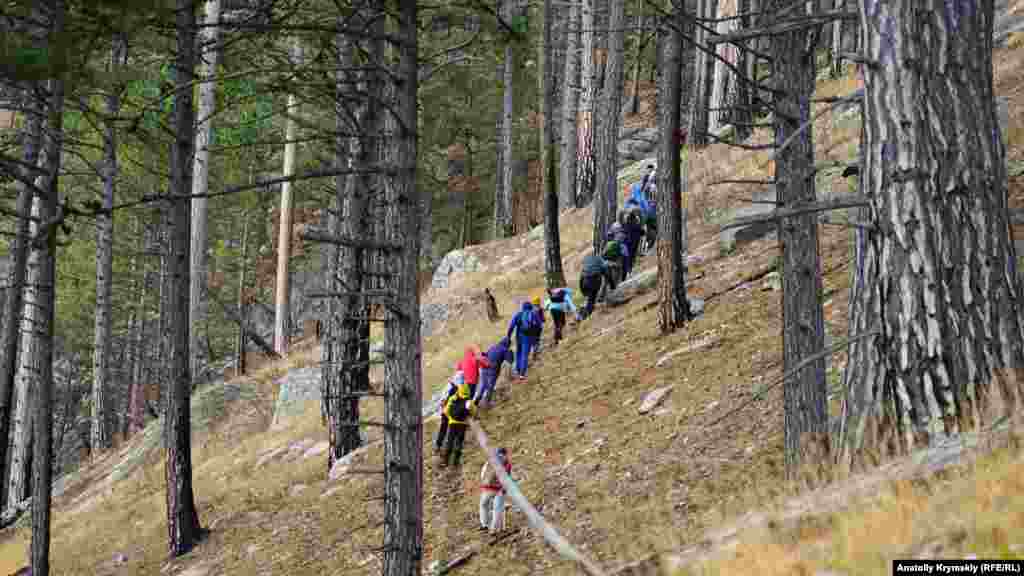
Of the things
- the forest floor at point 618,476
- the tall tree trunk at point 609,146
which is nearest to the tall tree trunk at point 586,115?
the tall tree trunk at point 609,146

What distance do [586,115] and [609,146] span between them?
486 cm

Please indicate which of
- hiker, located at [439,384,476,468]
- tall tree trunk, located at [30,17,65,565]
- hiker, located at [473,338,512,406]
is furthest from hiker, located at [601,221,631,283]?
tall tree trunk, located at [30,17,65,565]

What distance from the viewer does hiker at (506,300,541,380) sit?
13133 mm

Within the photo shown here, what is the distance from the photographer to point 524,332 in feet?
43.5

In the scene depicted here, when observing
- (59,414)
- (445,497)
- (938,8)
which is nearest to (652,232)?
(445,497)

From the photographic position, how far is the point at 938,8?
4.57 meters

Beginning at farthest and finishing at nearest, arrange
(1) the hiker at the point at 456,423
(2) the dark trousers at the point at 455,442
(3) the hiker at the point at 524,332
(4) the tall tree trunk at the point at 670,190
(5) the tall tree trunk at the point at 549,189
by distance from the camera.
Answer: (5) the tall tree trunk at the point at 549,189 < (3) the hiker at the point at 524,332 < (4) the tall tree trunk at the point at 670,190 < (2) the dark trousers at the point at 455,442 < (1) the hiker at the point at 456,423

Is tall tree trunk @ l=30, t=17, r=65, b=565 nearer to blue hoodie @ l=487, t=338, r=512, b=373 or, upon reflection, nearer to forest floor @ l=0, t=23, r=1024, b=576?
forest floor @ l=0, t=23, r=1024, b=576

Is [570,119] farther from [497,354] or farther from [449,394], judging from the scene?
[449,394]

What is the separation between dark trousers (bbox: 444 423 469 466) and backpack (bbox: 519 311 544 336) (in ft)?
7.22

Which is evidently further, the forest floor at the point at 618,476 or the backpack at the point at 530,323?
the backpack at the point at 530,323

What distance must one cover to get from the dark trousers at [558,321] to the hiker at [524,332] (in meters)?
0.99

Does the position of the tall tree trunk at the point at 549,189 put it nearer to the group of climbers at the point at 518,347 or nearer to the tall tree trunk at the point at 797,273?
the group of climbers at the point at 518,347

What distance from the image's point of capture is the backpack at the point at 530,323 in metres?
13.1
